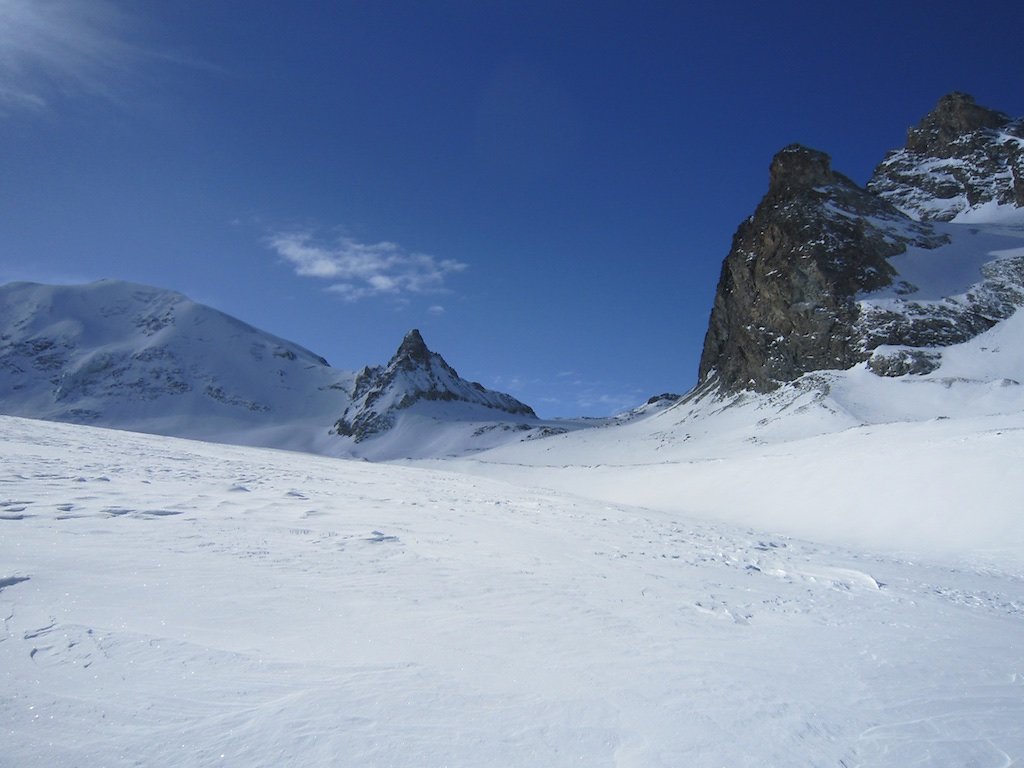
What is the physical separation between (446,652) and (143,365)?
142 metres

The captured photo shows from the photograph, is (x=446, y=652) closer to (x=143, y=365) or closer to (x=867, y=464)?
(x=867, y=464)

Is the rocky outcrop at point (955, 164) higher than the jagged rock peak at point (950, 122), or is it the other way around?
the jagged rock peak at point (950, 122)

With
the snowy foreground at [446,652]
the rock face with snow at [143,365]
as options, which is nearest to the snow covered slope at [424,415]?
the rock face with snow at [143,365]

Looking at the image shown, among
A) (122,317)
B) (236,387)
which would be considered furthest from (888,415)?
(122,317)

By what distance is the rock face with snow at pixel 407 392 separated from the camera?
300 ft

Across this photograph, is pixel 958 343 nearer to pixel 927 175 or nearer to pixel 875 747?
pixel 875 747

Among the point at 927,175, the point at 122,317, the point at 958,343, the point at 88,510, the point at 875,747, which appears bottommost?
the point at 875,747

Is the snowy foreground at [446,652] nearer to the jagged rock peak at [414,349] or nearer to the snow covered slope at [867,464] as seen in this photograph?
the snow covered slope at [867,464]

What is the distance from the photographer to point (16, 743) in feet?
7.67

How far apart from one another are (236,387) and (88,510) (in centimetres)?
12707

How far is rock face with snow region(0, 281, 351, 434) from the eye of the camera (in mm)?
108875

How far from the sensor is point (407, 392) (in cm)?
9500

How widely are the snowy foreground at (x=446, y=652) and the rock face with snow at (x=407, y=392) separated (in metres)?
83.4

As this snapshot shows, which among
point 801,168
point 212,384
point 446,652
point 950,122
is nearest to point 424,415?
point 212,384
